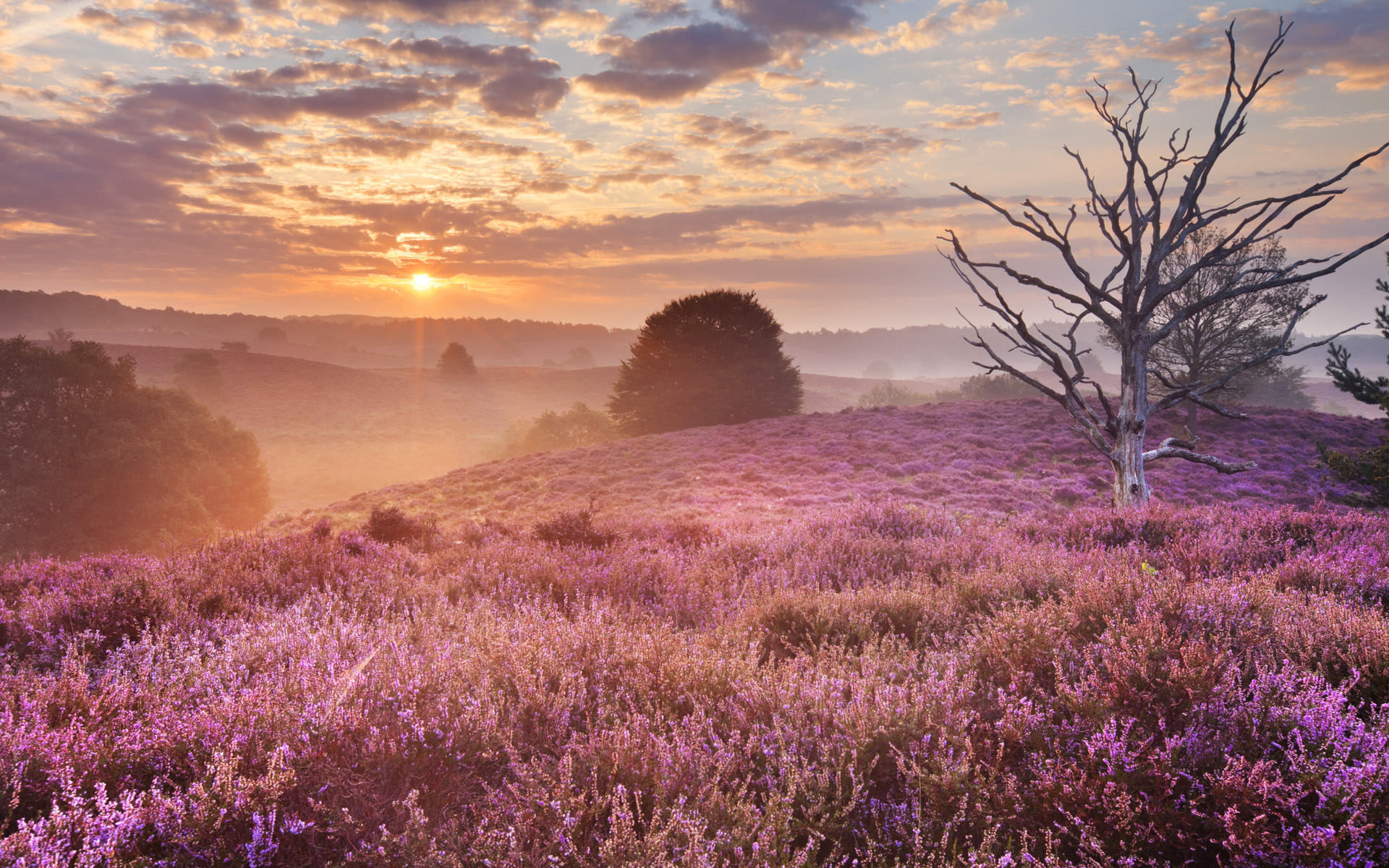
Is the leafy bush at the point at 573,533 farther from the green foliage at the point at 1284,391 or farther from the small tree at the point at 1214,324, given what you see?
the green foliage at the point at 1284,391

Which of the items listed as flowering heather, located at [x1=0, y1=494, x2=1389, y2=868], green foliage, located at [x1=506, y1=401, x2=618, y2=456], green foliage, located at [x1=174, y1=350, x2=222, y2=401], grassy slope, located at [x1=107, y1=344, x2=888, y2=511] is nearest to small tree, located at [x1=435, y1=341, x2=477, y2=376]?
grassy slope, located at [x1=107, y1=344, x2=888, y2=511]

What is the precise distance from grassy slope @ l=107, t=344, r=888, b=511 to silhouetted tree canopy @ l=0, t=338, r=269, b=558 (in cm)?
1244

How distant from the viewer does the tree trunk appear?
634 centimetres

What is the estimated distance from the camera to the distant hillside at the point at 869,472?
12.7 metres

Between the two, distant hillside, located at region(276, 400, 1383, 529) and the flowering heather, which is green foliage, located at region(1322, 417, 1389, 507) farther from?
the flowering heather

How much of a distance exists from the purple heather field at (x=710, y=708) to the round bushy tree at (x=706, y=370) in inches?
1039

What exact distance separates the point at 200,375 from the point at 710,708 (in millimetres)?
70040

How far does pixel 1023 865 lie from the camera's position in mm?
1905

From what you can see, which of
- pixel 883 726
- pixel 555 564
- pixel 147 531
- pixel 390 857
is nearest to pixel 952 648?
pixel 883 726

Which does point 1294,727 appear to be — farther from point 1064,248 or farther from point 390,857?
point 1064,248

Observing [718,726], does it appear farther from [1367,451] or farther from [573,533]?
[1367,451]

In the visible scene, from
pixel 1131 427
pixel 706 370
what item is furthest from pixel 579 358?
pixel 1131 427

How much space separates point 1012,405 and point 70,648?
25.3m

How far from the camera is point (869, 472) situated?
15.6 meters
